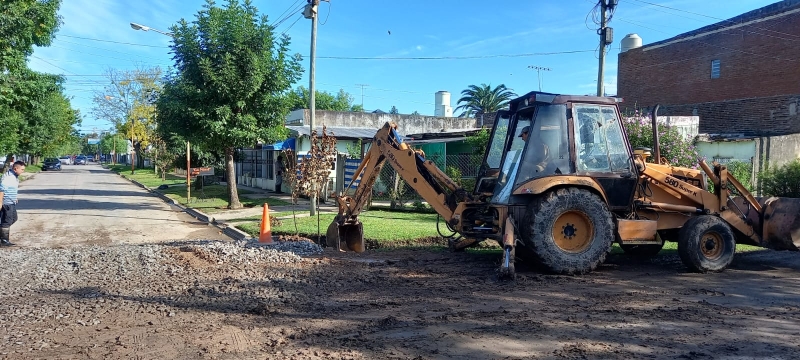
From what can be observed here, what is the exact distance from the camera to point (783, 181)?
13.6m

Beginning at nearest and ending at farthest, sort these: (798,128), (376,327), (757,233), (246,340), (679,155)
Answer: (246,340) < (376,327) < (757,233) < (679,155) < (798,128)

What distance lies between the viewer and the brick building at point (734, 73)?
78.8ft

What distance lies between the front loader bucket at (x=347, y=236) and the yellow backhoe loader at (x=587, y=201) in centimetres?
173

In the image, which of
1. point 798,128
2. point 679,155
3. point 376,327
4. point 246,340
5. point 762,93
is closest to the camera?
point 246,340

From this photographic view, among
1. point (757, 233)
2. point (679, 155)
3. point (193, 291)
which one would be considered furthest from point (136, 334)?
point (679, 155)

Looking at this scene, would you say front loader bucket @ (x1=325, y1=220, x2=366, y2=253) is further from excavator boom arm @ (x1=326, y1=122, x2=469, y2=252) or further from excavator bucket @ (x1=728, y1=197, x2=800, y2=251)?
excavator bucket @ (x1=728, y1=197, x2=800, y2=251)

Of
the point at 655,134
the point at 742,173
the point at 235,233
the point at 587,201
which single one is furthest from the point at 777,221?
the point at 235,233

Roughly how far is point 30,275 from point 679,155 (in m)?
15.0

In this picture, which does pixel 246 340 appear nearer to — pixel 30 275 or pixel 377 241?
pixel 30 275

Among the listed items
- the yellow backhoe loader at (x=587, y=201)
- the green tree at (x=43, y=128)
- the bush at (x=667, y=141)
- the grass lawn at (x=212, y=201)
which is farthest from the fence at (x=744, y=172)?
the green tree at (x=43, y=128)

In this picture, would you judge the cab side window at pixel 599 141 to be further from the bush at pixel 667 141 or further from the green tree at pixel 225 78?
the green tree at pixel 225 78

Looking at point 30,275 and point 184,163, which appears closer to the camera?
point 30,275

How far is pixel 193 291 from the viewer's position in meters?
6.64

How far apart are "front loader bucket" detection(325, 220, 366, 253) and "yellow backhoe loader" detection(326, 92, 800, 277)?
1.73m
